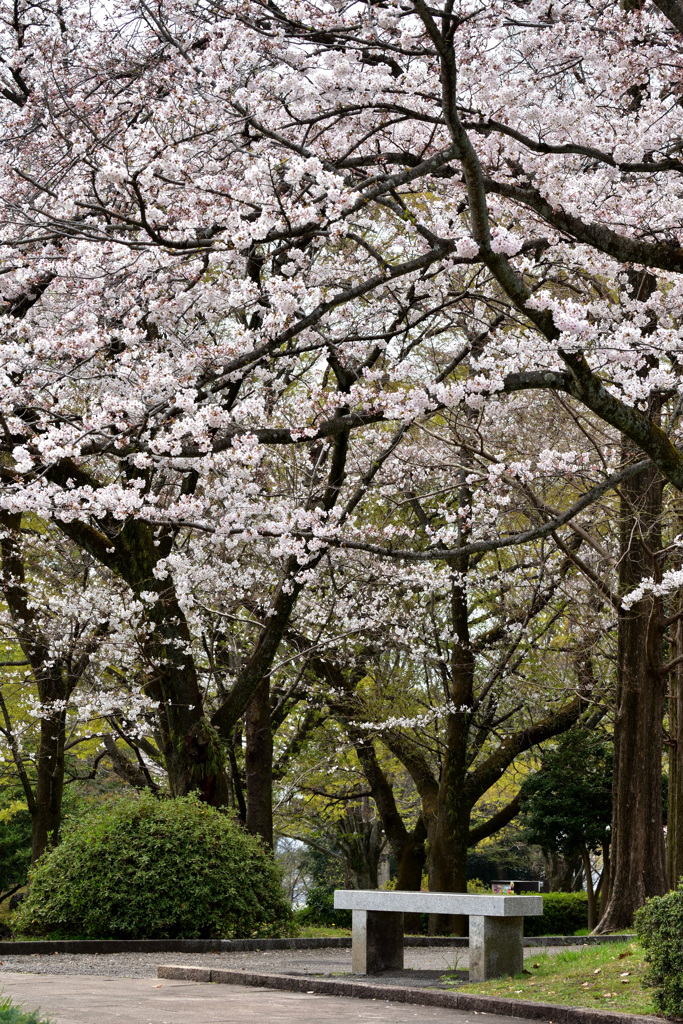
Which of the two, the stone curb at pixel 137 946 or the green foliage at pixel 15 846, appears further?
the green foliage at pixel 15 846

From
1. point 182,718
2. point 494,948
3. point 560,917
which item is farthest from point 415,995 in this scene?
point 560,917

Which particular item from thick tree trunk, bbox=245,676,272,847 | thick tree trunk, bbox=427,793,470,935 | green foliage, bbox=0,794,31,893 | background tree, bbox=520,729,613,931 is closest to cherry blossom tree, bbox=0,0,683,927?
thick tree trunk, bbox=245,676,272,847

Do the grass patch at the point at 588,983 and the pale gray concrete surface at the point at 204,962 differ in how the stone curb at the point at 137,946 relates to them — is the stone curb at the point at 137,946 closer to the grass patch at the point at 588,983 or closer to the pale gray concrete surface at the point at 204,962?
the pale gray concrete surface at the point at 204,962

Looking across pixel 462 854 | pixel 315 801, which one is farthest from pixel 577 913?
pixel 462 854

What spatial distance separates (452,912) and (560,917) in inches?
644

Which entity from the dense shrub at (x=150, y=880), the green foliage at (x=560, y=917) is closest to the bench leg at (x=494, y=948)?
the dense shrub at (x=150, y=880)

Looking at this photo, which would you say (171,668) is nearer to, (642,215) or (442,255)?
(442,255)

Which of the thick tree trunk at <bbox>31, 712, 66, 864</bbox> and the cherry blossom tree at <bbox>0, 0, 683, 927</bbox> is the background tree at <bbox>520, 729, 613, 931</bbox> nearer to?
the thick tree trunk at <bbox>31, 712, 66, 864</bbox>

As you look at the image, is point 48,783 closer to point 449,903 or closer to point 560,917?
point 449,903

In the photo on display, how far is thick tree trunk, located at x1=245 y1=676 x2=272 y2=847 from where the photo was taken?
1612 cm

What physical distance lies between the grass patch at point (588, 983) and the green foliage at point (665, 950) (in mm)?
265

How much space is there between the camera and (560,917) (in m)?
22.3

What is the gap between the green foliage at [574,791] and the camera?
2039 cm

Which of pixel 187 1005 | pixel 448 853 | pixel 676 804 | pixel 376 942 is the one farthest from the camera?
pixel 448 853
